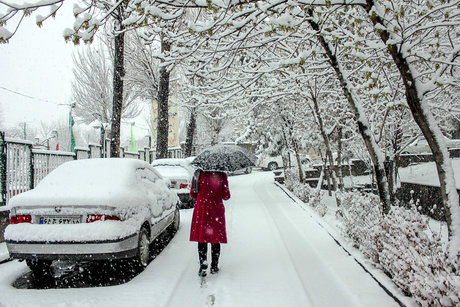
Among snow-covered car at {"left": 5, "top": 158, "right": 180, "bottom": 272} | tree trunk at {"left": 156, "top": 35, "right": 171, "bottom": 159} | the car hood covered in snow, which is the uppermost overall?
tree trunk at {"left": 156, "top": 35, "right": 171, "bottom": 159}

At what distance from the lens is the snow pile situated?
3.12 metres

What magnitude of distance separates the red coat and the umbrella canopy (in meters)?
0.12

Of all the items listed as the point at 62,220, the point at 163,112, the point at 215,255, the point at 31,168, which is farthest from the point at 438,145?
the point at 163,112

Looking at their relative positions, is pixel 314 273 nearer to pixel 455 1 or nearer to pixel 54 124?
pixel 455 1

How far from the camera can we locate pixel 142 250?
204 inches

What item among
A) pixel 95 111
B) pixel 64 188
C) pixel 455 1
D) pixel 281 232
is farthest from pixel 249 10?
pixel 95 111

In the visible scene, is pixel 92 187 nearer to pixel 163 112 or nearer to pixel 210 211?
pixel 210 211

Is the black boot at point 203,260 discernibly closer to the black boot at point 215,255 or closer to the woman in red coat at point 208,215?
the woman in red coat at point 208,215

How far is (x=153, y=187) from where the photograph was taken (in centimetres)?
630

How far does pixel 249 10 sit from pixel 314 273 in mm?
3657

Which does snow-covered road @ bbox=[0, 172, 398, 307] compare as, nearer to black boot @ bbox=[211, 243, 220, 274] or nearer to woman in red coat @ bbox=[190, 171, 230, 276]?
black boot @ bbox=[211, 243, 220, 274]

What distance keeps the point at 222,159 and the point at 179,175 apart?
634 centimetres

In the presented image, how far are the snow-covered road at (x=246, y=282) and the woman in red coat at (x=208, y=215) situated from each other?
13.8 inches

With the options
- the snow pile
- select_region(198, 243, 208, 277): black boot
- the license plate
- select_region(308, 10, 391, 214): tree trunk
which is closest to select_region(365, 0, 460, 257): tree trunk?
the snow pile
